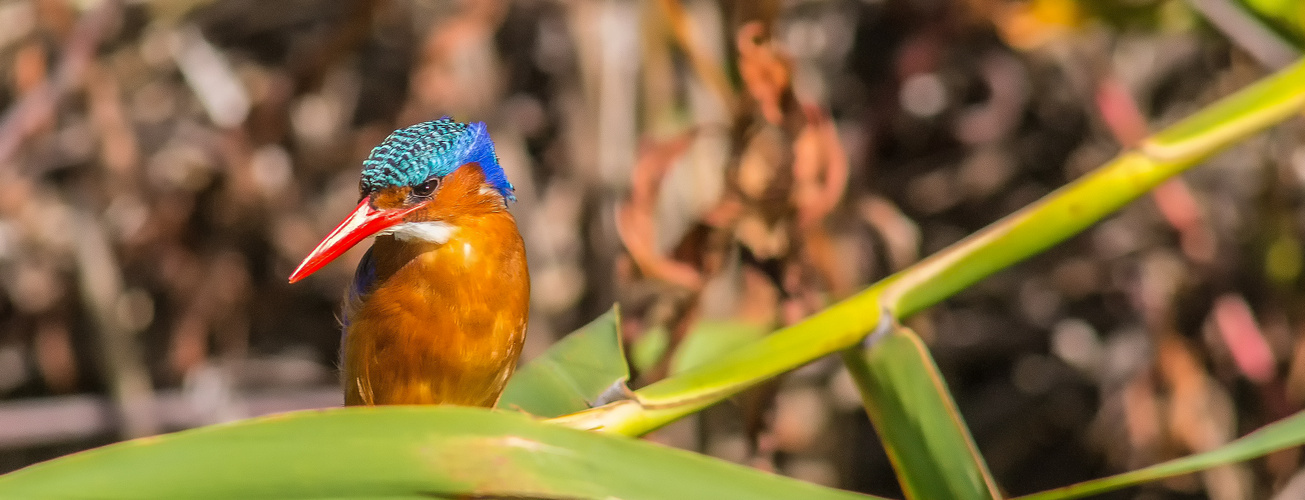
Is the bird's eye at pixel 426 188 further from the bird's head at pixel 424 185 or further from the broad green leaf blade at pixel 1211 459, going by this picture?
the broad green leaf blade at pixel 1211 459

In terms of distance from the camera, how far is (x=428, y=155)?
3.33 feet

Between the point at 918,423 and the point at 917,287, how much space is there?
0.10 m

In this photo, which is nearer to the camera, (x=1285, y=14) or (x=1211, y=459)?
(x=1211, y=459)

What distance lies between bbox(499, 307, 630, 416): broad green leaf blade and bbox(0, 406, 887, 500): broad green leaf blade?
25cm

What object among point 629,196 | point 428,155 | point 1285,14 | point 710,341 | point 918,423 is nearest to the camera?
point 918,423

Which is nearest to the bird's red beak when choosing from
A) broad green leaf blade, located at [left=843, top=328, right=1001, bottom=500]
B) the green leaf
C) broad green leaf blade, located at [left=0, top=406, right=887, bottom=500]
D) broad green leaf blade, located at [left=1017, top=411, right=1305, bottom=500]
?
broad green leaf blade, located at [left=0, top=406, right=887, bottom=500]

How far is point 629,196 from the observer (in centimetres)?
158

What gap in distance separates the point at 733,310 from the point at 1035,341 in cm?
78

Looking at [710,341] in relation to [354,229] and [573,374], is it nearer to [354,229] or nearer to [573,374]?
[573,374]

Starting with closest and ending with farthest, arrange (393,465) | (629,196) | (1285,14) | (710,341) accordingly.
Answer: (393,465) → (1285,14) → (710,341) → (629,196)

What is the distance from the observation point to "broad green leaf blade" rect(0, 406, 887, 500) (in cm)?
53

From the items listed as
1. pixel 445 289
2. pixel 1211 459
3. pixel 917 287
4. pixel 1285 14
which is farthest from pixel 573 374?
pixel 1285 14

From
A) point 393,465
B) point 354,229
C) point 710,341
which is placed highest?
point 710,341

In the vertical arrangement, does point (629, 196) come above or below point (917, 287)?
above
